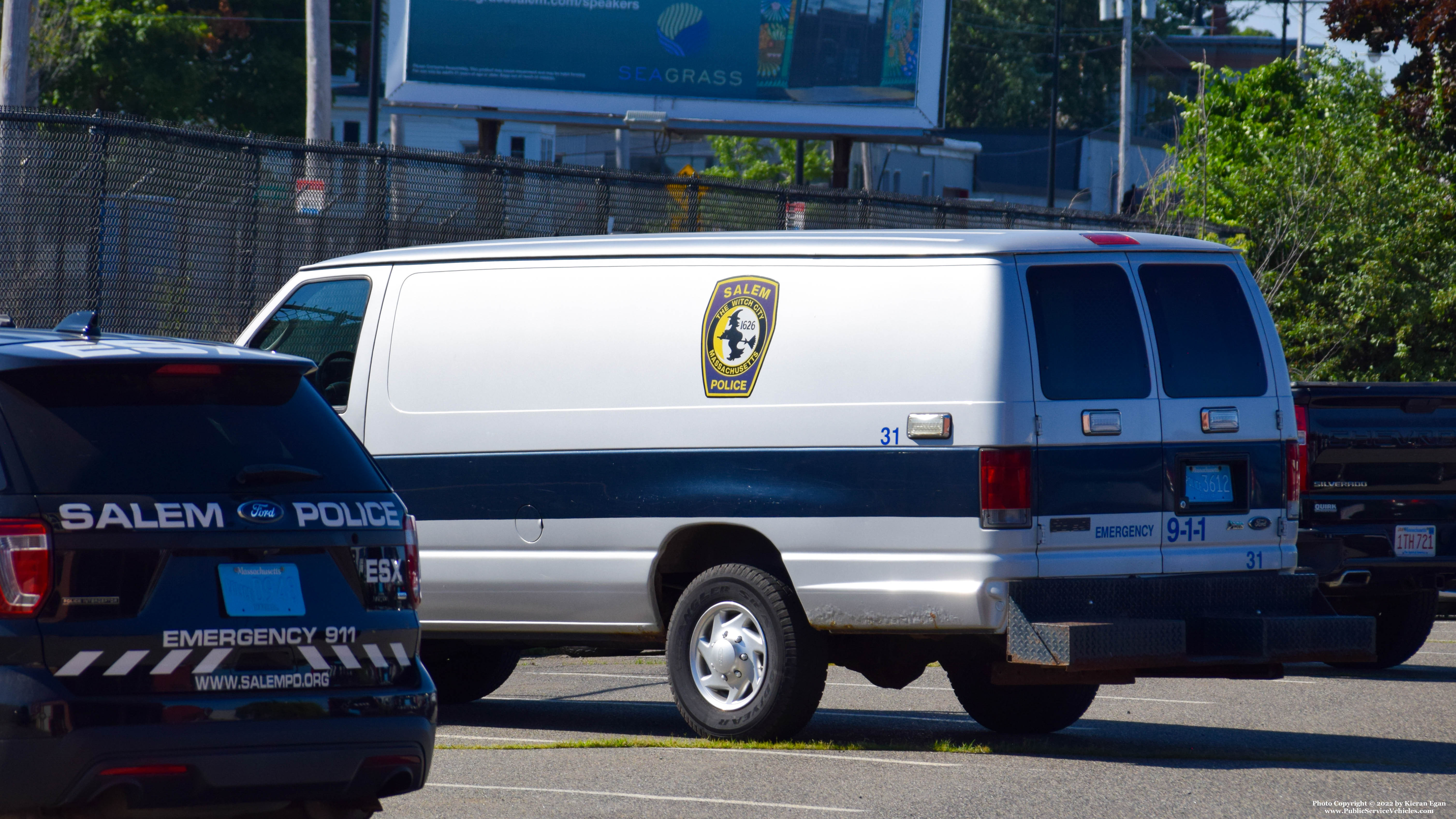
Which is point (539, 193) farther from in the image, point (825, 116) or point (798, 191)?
point (825, 116)

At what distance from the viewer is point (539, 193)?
17312mm

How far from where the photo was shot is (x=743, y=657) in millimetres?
8625

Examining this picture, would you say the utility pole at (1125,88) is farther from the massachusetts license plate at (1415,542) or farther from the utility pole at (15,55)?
the massachusetts license plate at (1415,542)

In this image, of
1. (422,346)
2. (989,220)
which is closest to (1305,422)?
(422,346)

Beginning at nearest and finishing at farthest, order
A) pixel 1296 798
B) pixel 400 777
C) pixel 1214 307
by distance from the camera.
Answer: pixel 400 777
pixel 1296 798
pixel 1214 307

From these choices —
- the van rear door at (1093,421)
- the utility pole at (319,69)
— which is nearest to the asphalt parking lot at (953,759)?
the van rear door at (1093,421)

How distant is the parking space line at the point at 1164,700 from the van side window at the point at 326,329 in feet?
15.3

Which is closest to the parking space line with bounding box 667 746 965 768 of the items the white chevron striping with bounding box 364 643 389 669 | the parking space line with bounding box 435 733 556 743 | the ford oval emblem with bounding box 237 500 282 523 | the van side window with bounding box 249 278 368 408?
the parking space line with bounding box 435 733 556 743

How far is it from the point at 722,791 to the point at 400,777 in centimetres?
218

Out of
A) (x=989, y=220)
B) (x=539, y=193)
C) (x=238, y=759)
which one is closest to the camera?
(x=238, y=759)

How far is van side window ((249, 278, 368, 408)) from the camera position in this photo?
9797 millimetres

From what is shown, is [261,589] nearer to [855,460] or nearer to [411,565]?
[411,565]

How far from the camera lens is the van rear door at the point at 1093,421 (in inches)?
316

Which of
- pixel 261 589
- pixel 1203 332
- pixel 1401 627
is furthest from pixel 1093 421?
pixel 1401 627
